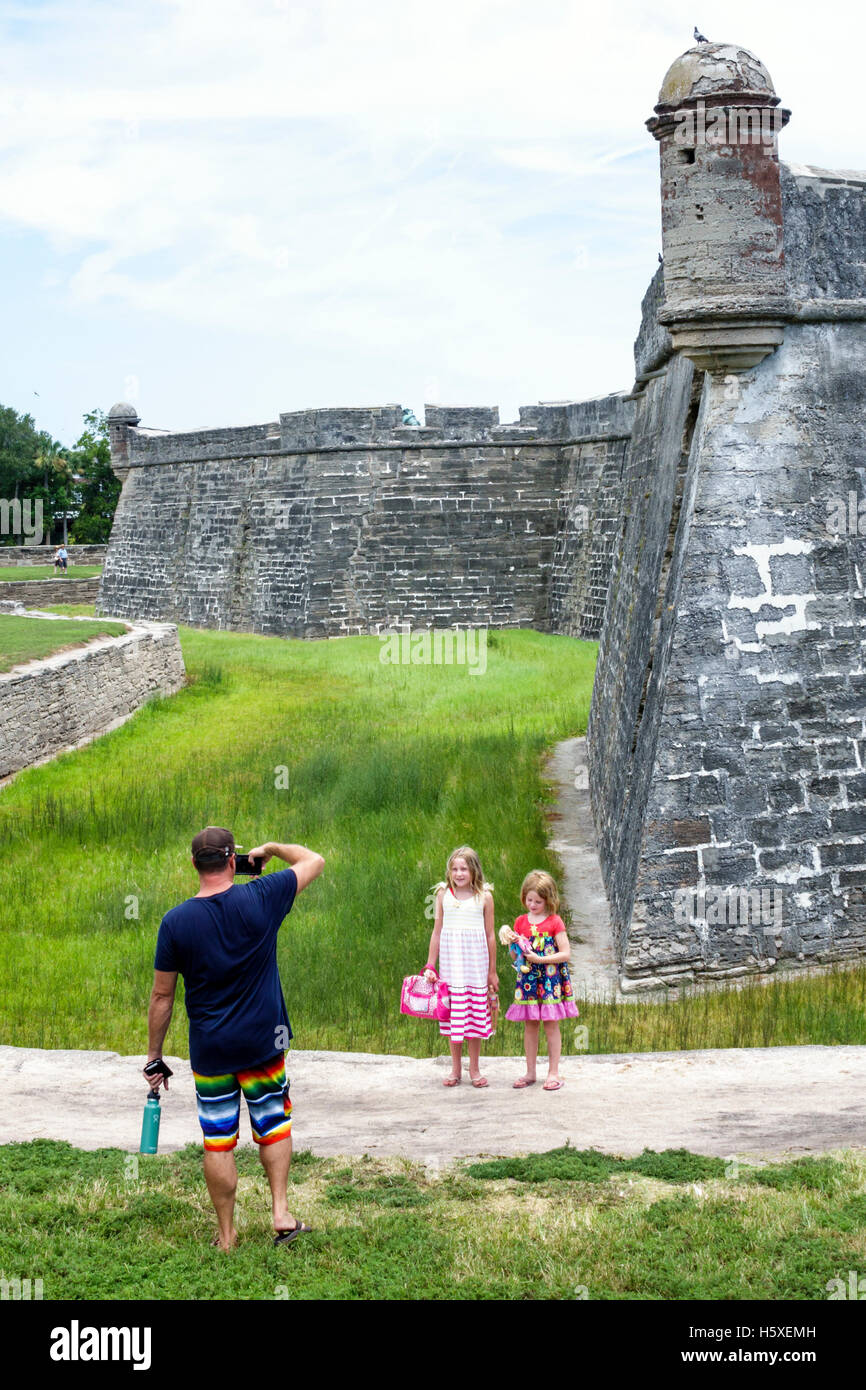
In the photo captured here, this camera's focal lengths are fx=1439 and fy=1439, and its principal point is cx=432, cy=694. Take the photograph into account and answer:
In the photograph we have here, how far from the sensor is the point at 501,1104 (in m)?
6.70

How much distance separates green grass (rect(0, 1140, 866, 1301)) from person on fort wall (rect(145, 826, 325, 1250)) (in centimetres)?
24

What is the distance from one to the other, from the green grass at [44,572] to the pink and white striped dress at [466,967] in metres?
36.4

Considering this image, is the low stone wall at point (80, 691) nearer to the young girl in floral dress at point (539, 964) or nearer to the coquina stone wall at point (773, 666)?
A: the coquina stone wall at point (773, 666)

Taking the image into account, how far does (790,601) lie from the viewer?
920cm

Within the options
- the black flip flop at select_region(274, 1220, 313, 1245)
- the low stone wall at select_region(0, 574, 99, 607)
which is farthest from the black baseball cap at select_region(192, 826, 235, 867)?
the low stone wall at select_region(0, 574, 99, 607)

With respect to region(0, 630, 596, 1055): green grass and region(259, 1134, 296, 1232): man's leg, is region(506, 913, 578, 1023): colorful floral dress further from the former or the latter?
region(259, 1134, 296, 1232): man's leg

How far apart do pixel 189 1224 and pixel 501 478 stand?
85.1ft

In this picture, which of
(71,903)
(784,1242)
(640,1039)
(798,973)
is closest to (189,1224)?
(784,1242)

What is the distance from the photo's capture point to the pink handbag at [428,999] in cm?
702

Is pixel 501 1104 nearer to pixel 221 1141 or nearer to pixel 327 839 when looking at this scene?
pixel 221 1141

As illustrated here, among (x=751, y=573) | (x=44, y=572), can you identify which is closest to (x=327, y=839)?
(x=751, y=573)

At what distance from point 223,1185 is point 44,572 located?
4304 centimetres

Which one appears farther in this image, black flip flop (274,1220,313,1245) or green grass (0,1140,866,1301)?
black flip flop (274,1220,313,1245)

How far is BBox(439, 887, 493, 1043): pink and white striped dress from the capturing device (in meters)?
6.95
